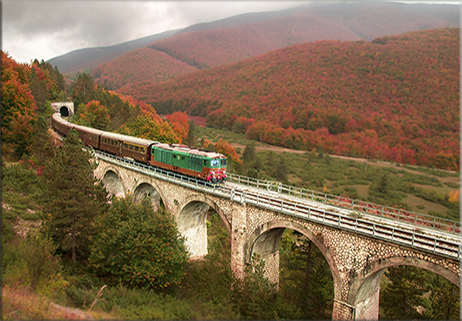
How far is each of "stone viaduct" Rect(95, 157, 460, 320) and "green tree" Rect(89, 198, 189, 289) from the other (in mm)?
4621

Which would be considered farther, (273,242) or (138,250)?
(273,242)

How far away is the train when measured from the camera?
25.3 metres

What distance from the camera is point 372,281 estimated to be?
1625 centimetres

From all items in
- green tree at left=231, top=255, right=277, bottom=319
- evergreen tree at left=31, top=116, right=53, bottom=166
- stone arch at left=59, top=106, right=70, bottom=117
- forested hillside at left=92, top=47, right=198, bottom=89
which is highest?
forested hillside at left=92, top=47, right=198, bottom=89

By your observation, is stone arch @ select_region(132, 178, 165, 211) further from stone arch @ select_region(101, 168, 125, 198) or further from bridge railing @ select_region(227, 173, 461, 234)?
bridge railing @ select_region(227, 173, 461, 234)

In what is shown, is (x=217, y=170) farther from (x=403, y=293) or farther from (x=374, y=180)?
(x=374, y=180)

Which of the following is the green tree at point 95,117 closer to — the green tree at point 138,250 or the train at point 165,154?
the train at point 165,154

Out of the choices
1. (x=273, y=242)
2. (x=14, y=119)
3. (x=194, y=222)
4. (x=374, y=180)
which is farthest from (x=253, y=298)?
(x=374, y=180)

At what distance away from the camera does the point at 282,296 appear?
22516 mm

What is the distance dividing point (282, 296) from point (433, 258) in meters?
12.2

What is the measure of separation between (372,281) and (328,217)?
426 centimetres

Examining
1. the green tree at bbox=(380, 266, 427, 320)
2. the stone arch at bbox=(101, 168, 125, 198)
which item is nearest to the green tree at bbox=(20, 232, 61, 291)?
the stone arch at bbox=(101, 168, 125, 198)

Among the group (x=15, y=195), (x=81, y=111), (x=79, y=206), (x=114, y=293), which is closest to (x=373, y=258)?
(x=114, y=293)

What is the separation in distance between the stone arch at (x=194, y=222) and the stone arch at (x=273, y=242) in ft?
17.8
